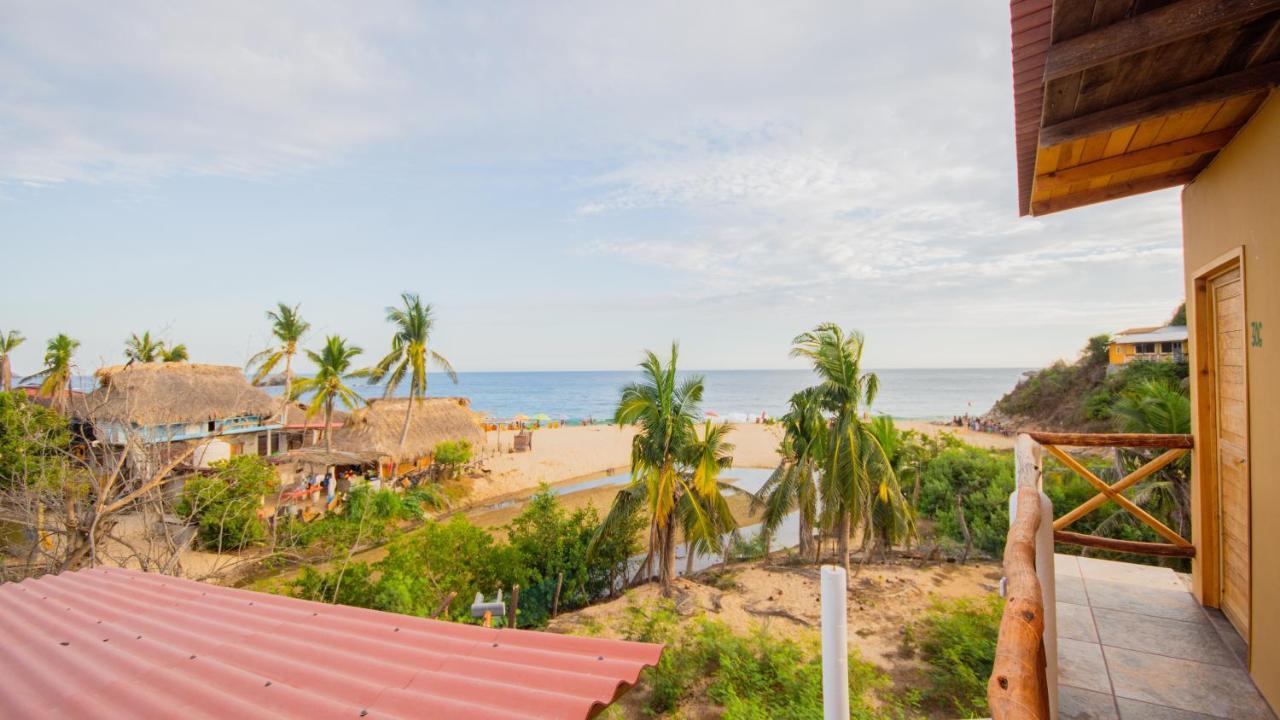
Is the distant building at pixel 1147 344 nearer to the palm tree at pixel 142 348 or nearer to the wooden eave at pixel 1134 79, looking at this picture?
the wooden eave at pixel 1134 79

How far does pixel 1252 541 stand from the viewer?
2711 millimetres

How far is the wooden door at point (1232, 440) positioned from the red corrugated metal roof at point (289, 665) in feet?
11.4

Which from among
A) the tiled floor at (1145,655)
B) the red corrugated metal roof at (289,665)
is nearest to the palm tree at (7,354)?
the red corrugated metal roof at (289,665)

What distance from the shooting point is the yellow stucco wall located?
2.35 metres

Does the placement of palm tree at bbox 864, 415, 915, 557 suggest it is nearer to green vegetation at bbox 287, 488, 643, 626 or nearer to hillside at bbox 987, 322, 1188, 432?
green vegetation at bbox 287, 488, 643, 626

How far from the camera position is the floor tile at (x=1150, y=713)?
2498 mm

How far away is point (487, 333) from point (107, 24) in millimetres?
99237

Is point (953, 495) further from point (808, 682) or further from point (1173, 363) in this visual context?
point (1173, 363)

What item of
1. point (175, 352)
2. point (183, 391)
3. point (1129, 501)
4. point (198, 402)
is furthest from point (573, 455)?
point (1129, 501)

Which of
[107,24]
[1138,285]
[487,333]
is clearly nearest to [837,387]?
[107,24]

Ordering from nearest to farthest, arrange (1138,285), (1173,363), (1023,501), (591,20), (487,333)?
(1023,501) < (591,20) < (1173,363) < (1138,285) < (487,333)

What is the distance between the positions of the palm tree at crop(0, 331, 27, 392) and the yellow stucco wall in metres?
37.7

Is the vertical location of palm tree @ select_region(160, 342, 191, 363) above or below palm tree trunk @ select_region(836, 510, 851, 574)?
above

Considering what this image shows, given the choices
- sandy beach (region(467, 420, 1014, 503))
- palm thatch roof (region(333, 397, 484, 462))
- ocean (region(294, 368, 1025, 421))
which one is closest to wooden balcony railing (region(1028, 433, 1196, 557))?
sandy beach (region(467, 420, 1014, 503))
